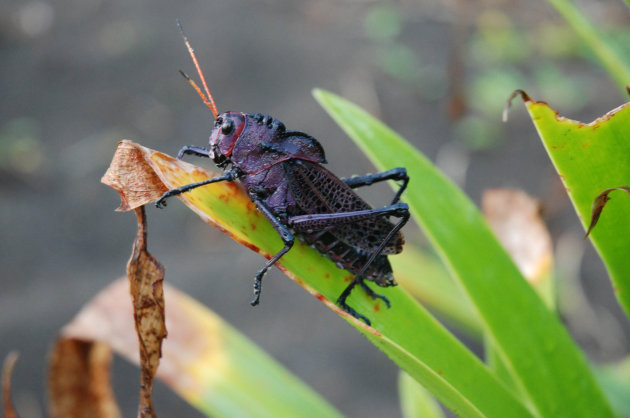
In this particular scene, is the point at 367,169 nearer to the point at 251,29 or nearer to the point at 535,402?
the point at 251,29

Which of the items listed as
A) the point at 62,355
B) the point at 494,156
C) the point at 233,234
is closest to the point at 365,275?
the point at 233,234

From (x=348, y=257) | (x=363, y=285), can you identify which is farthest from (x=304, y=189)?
(x=363, y=285)

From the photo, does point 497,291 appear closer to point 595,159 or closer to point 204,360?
point 595,159

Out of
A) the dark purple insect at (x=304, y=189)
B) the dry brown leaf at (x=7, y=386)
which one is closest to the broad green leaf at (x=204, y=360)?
the dry brown leaf at (x=7, y=386)

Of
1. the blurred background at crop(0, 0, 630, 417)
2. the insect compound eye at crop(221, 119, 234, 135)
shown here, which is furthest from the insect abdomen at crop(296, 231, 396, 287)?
the blurred background at crop(0, 0, 630, 417)

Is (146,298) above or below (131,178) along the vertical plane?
below

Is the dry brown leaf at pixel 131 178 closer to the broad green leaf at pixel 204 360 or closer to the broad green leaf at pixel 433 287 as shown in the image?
the broad green leaf at pixel 204 360

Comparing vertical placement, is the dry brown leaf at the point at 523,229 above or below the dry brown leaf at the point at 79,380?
above

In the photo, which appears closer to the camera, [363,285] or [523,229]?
[363,285]
